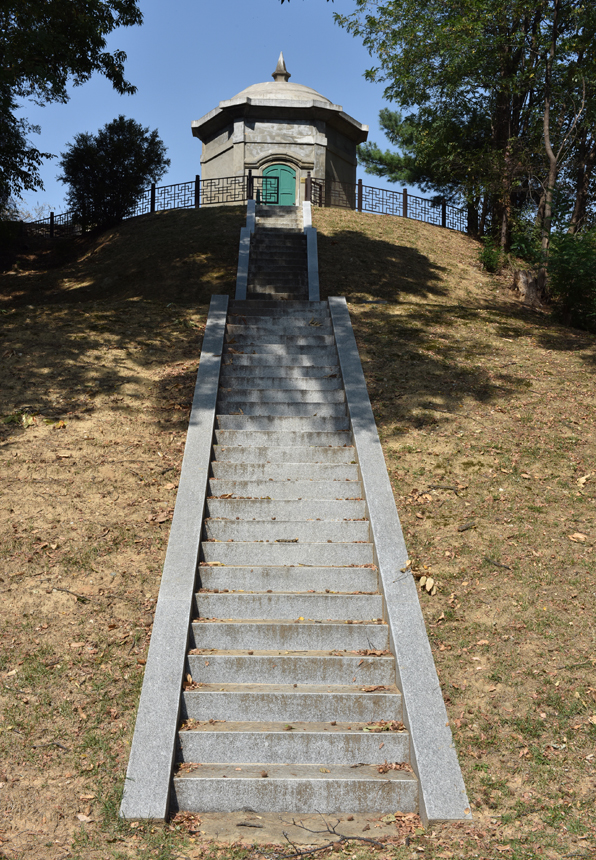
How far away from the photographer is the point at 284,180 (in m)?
26.9

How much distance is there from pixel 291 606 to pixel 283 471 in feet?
6.81

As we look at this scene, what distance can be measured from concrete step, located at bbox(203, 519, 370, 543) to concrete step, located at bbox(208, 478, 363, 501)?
54 centimetres

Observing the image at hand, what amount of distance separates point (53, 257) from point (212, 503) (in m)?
21.5

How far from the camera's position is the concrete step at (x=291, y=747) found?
16.6ft

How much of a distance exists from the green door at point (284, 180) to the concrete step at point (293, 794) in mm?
24793

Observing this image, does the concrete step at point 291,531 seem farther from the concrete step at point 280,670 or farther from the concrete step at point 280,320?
the concrete step at point 280,320

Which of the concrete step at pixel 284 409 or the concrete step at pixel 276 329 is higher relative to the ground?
the concrete step at pixel 276 329

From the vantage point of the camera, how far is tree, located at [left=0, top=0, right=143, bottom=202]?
13.2 metres

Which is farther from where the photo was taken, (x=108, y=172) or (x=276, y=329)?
(x=108, y=172)

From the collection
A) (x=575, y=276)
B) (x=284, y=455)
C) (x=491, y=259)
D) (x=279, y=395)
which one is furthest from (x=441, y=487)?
(x=491, y=259)

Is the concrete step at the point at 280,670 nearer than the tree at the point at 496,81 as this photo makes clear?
Yes

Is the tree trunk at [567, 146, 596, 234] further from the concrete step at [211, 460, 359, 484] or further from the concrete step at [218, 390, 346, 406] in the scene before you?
the concrete step at [211, 460, 359, 484]

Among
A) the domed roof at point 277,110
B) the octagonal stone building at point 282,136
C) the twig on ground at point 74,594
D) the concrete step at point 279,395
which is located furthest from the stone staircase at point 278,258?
the twig on ground at point 74,594

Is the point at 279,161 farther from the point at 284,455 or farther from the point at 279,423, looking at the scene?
the point at 284,455
